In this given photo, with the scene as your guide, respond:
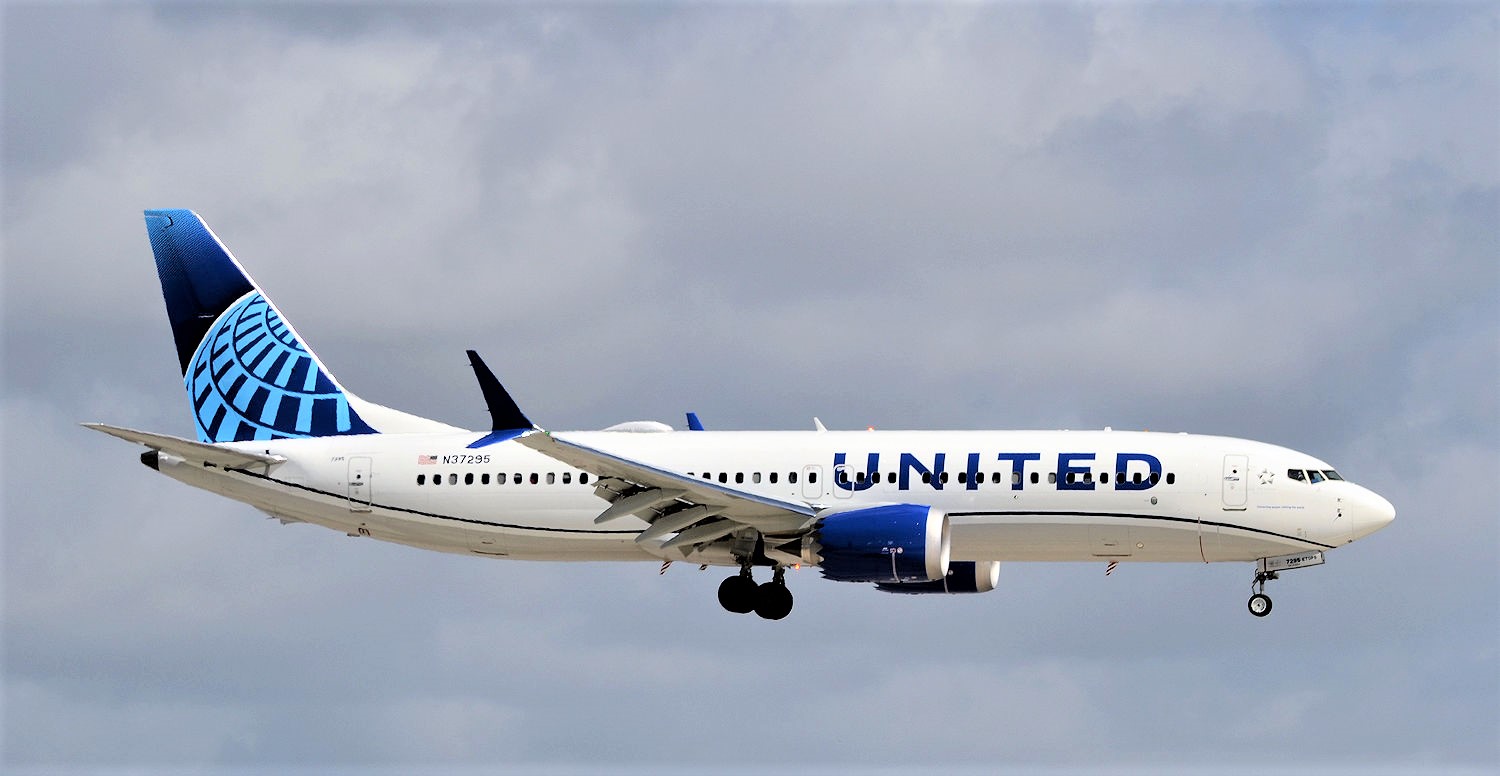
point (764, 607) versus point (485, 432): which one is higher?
point (485, 432)

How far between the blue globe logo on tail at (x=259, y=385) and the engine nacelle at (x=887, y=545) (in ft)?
51.9

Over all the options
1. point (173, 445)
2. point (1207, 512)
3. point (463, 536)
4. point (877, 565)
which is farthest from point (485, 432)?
A: point (1207, 512)

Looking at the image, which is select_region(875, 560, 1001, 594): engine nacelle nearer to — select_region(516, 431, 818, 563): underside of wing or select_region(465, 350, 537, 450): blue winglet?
select_region(516, 431, 818, 563): underside of wing

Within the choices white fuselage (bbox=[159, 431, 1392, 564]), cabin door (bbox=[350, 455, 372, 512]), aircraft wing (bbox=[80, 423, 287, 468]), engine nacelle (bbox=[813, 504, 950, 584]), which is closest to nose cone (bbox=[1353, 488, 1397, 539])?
white fuselage (bbox=[159, 431, 1392, 564])

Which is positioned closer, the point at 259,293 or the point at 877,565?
the point at 877,565

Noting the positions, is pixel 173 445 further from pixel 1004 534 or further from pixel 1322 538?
pixel 1322 538

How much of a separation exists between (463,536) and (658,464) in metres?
6.21

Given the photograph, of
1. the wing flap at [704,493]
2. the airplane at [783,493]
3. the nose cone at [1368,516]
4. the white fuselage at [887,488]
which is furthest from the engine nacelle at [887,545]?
the nose cone at [1368,516]

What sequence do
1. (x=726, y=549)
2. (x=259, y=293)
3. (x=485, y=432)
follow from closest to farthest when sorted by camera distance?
(x=726, y=549)
(x=485, y=432)
(x=259, y=293)

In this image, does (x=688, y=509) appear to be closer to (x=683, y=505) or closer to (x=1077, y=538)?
(x=683, y=505)

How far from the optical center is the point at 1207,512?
178 ft

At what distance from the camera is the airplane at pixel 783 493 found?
54031mm

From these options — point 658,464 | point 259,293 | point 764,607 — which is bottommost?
point 764,607

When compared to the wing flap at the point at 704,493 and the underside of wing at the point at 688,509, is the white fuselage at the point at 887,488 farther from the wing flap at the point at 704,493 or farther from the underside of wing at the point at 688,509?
the wing flap at the point at 704,493
